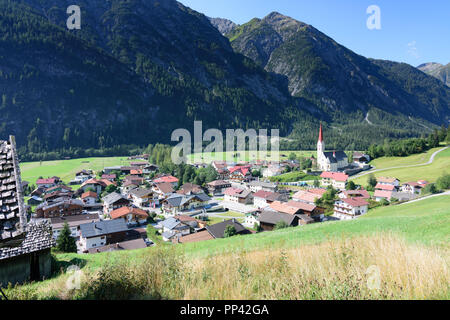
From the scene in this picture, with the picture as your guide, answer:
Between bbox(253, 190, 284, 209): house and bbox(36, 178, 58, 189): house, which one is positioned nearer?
bbox(253, 190, 284, 209): house

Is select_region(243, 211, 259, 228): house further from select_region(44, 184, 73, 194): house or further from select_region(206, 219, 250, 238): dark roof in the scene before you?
select_region(44, 184, 73, 194): house

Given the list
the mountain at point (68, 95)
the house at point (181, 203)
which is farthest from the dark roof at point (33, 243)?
the mountain at point (68, 95)

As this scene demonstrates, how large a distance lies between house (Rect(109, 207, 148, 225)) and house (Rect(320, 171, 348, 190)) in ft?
142

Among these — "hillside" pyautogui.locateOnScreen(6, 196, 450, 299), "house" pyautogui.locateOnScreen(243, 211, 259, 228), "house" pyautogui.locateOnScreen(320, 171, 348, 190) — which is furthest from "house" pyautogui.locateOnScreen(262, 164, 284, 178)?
"hillside" pyautogui.locateOnScreen(6, 196, 450, 299)

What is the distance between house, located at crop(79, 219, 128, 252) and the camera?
92.8 feet

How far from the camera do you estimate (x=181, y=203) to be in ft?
147

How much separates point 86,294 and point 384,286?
5.32 meters

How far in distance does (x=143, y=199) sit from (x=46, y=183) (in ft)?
95.2

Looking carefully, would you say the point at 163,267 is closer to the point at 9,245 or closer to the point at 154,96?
the point at 9,245

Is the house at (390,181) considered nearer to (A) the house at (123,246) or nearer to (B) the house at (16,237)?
(A) the house at (123,246)

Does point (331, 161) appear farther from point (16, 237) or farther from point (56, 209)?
point (16, 237)

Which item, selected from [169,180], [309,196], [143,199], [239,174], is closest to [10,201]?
[309,196]

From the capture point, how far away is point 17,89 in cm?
13438

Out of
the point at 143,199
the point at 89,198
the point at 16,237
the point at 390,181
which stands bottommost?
the point at 143,199
